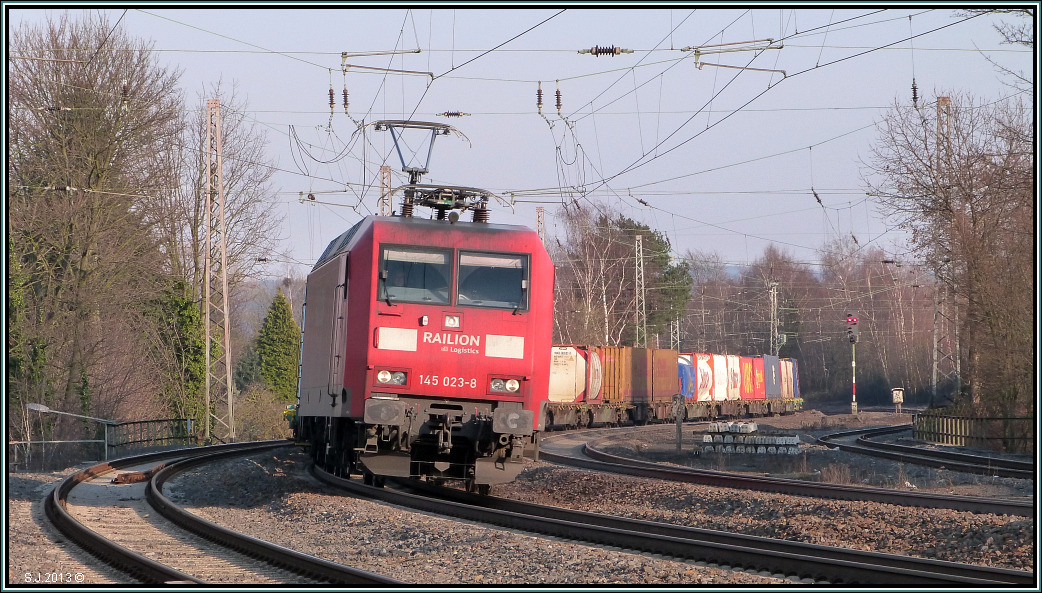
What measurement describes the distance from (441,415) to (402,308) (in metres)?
1.37

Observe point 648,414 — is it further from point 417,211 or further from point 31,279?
point 417,211

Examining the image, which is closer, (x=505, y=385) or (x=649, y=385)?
(x=505, y=385)

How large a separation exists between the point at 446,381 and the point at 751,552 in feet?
15.2

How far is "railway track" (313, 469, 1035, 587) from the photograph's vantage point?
22.4 ft

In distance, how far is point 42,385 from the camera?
2519 cm

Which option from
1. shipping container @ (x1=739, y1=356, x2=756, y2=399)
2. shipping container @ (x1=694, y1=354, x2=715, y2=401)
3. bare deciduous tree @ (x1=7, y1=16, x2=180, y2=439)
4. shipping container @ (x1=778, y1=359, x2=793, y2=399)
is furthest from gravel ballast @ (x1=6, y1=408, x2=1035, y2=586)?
shipping container @ (x1=778, y1=359, x2=793, y2=399)

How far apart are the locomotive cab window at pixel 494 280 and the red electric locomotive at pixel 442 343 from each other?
0.01 meters

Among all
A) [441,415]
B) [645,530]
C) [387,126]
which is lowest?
[645,530]

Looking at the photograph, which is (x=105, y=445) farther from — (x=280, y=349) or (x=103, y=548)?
(x=280, y=349)

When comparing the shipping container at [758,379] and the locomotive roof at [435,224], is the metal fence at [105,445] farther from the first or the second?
the shipping container at [758,379]

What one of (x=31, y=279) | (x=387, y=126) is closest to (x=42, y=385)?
(x=31, y=279)

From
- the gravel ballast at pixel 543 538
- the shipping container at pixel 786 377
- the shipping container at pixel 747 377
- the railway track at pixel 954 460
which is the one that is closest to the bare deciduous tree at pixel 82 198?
the gravel ballast at pixel 543 538

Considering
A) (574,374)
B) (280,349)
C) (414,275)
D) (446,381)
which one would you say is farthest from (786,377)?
(414,275)

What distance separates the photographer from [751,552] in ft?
25.3
